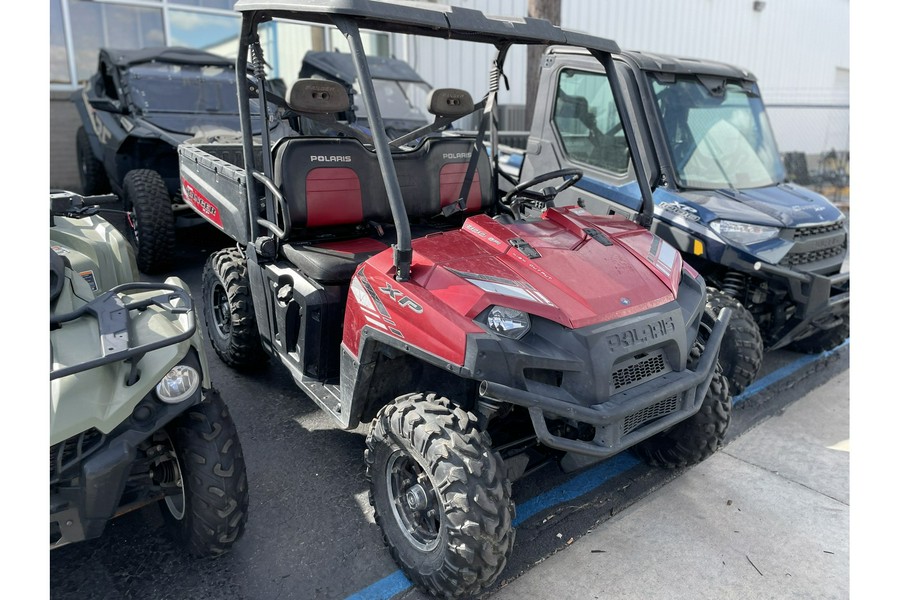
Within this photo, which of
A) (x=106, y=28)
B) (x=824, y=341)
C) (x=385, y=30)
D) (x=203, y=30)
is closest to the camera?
(x=385, y=30)

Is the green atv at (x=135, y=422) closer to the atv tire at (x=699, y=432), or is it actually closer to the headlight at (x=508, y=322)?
the headlight at (x=508, y=322)

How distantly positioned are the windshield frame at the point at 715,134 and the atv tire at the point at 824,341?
120cm

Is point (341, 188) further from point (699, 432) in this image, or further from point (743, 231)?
point (743, 231)

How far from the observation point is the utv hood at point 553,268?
2.38 metres

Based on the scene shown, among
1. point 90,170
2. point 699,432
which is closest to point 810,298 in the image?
point 699,432

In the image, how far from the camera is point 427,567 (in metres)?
2.40

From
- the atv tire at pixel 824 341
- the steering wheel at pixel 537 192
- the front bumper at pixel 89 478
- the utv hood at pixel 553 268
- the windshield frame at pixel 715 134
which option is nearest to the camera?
the front bumper at pixel 89 478

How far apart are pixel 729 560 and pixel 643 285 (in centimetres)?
122

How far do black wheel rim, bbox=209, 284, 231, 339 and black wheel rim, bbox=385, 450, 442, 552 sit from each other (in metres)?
1.90

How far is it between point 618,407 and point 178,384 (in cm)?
153

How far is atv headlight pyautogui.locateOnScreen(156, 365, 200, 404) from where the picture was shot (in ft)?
7.13

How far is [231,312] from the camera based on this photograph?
3.81 metres

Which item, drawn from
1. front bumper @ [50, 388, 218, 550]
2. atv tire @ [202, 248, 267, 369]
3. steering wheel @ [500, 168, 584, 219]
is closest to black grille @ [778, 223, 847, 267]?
steering wheel @ [500, 168, 584, 219]

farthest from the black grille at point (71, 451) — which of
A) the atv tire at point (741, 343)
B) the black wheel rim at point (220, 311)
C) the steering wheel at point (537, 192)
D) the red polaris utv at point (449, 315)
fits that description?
the atv tire at point (741, 343)
